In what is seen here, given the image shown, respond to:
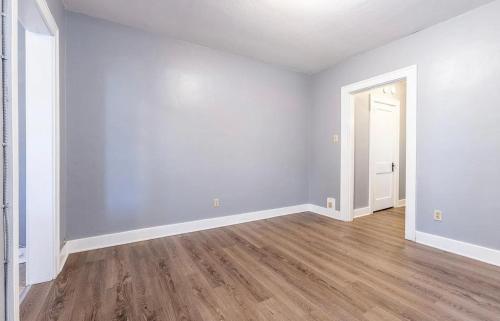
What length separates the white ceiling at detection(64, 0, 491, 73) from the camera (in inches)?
85.0

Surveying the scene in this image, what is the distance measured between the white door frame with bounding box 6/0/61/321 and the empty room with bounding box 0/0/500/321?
11 mm

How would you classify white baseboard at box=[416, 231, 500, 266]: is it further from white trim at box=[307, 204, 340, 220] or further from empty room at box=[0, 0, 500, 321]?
white trim at box=[307, 204, 340, 220]

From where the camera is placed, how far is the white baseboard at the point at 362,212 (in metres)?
3.72

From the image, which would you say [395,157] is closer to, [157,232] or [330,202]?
[330,202]

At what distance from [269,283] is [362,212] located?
8.92ft

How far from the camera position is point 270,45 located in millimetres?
3037

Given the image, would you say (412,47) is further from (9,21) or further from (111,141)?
(111,141)

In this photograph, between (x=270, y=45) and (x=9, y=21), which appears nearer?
(x=9, y=21)

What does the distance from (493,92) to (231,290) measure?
3.05 m

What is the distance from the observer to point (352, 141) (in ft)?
11.5

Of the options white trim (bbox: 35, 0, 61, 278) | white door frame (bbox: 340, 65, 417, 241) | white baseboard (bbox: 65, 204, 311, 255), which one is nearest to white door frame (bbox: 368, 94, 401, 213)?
white door frame (bbox: 340, 65, 417, 241)

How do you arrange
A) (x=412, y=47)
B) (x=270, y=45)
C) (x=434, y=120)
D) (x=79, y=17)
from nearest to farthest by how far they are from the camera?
(x=79, y=17) < (x=434, y=120) < (x=412, y=47) < (x=270, y=45)

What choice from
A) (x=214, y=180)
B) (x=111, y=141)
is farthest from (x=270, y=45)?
(x=111, y=141)

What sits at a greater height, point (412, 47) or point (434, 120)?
point (412, 47)
